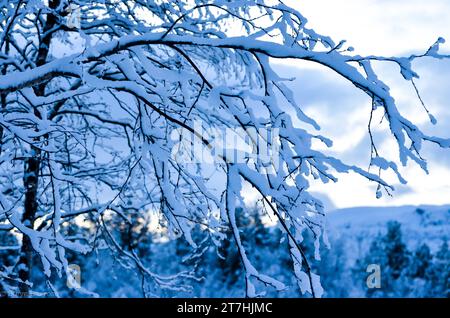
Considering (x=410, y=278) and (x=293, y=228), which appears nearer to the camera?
(x=293, y=228)

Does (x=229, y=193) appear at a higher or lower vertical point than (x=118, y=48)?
lower

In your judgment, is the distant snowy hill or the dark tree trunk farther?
the distant snowy hill

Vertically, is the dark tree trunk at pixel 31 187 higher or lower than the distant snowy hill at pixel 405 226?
lower

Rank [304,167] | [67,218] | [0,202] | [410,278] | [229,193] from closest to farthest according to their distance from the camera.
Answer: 1. [229,193]
2. [304,167]
3. [0,202]
4. [67,218]
5. [410,278]

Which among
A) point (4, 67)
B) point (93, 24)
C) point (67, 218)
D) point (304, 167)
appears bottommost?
point (304, 167)

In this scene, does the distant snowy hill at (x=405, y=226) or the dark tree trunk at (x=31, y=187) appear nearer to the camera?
the dark tree trunk at (x=31, y=187)

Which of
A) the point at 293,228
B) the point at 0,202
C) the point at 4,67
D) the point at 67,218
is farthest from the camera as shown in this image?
the point at 67,218

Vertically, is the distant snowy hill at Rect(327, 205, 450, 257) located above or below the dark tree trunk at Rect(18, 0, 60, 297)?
above

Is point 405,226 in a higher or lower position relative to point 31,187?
higher

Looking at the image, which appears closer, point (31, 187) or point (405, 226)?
point (31, 187)

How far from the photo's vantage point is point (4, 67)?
5.48 m

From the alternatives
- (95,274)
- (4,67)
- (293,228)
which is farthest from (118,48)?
(95,274)

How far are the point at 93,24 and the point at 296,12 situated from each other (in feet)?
9.66
